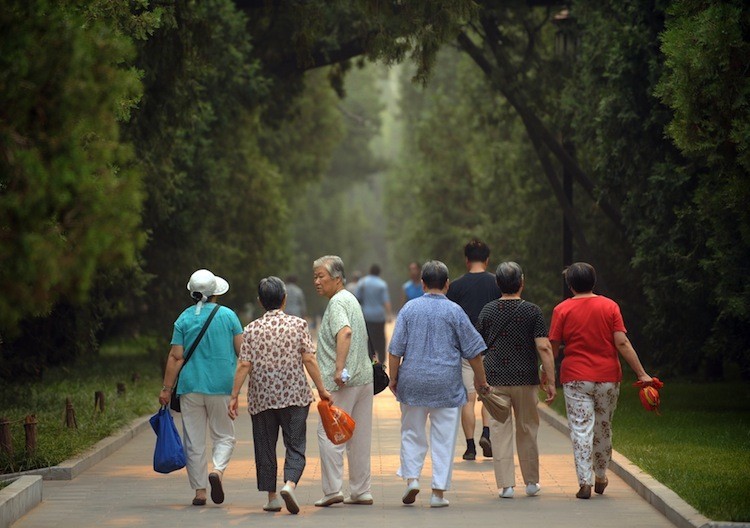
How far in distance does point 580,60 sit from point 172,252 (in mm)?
9471

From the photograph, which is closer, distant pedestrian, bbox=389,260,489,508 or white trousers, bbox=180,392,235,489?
distant pedestrian, bbox=389,260,489,508

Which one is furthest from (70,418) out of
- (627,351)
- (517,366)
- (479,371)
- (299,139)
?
(299,139)

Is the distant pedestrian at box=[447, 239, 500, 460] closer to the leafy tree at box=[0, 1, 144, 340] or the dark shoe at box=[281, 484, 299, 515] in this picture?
the dark shoe at box=[281, 484, 299, 515]

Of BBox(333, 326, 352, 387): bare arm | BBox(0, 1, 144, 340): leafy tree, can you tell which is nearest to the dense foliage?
BBox(0, 1, 144, 340): leafy tree

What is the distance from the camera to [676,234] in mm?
19250

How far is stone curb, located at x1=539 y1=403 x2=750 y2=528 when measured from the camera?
9.61 m

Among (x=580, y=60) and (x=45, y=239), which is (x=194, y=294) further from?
(x=580, y=60)

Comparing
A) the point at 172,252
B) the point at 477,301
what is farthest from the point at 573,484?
the point at 172,252

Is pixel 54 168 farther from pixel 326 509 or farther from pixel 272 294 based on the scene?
pixel 326 509

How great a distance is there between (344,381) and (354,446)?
55cm

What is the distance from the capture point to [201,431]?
11.3 m

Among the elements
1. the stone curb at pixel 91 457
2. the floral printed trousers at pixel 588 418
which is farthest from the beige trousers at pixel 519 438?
the stone curb at pixel 91 457

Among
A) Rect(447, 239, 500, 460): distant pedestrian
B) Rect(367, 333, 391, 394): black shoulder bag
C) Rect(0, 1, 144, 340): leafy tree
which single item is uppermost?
Rect(0, 1, 144, 340): leafy tree

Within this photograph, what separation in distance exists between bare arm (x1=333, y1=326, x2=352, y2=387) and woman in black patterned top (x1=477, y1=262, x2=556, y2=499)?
1.30m
